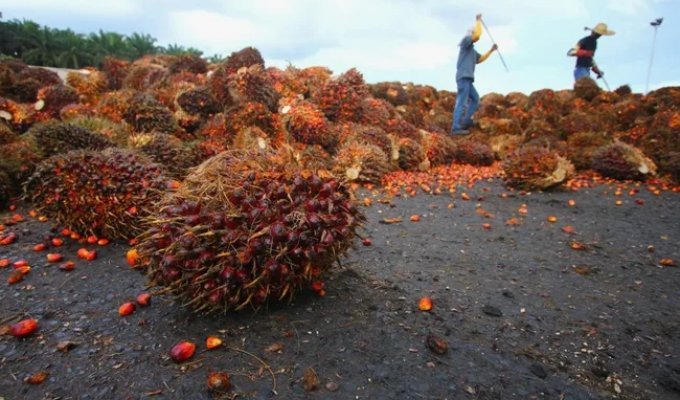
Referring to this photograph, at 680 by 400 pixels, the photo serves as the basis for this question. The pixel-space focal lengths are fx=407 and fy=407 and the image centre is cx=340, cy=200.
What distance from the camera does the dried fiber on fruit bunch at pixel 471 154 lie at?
8.62 meters

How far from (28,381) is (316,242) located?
1.37 metres

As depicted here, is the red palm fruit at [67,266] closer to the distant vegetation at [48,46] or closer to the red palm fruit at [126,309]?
the red palm fruit at [126,309]

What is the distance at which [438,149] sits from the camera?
821 cm

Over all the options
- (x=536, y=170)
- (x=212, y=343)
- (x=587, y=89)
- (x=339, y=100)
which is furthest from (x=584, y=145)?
(x=212, y=343)

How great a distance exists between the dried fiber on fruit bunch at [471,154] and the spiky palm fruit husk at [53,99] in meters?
7.25

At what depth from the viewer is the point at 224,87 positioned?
652 centimetres

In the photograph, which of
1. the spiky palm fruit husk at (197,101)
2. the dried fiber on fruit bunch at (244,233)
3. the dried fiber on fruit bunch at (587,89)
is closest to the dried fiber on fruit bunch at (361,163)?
the spiky palm fruit husk at (197,101)

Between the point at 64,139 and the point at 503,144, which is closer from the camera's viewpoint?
the point at 64,139

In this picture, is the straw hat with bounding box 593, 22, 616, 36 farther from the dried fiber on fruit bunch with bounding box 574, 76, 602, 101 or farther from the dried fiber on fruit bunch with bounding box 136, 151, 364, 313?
the dried fiber on fruit bunch with bounding box 136, 151, 364, 313

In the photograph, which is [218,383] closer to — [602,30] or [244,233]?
[244,233]

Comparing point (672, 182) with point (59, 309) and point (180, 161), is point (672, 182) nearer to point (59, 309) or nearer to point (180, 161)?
point (180, 161)

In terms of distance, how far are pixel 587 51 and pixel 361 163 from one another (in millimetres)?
10771

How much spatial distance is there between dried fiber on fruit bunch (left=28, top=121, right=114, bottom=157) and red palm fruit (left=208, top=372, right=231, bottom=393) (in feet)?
11.7

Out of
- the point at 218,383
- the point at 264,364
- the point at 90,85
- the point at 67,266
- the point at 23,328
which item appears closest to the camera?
the point at 218,383
